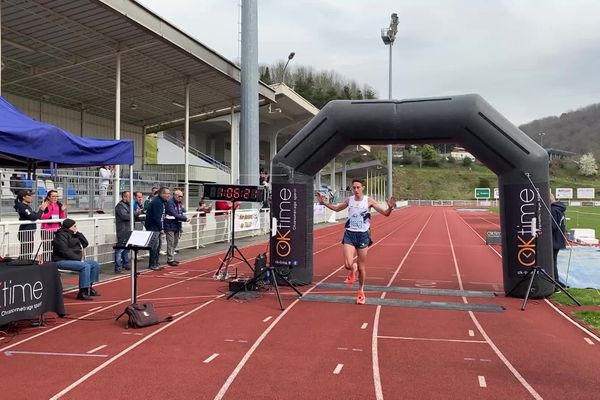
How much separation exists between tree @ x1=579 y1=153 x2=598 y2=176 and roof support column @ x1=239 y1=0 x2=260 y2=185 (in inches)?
4461

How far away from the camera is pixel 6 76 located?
66.0ft

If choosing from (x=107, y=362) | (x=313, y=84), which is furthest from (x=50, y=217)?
(x=313, y=84)

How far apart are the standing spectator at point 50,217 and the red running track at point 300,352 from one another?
171 cm

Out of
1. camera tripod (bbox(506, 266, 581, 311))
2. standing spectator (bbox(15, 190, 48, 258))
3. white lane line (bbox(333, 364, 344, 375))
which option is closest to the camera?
white lane line (bbox(333, 364, 344, 375))

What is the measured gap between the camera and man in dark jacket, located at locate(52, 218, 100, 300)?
8.40m

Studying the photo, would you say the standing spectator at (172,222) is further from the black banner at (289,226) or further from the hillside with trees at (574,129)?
the hillside with trees at (574,129)

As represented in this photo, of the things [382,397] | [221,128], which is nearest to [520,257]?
[382,397]

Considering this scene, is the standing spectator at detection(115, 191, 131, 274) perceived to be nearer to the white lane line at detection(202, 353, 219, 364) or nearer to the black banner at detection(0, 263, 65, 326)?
the black banner at detection(0, 263, 65, 326)

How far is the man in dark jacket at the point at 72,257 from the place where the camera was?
331 inches

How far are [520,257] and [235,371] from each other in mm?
5769

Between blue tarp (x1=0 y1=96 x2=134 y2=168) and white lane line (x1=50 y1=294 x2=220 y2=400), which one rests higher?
blue tarp (x1=0 y1=96 x2=134 y2=168)

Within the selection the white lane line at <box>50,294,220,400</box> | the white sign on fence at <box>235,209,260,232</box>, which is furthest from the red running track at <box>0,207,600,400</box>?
the white sign on fence at <box>235,209,260,232</box>

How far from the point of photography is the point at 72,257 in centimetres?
852

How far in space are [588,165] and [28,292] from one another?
131 meters
